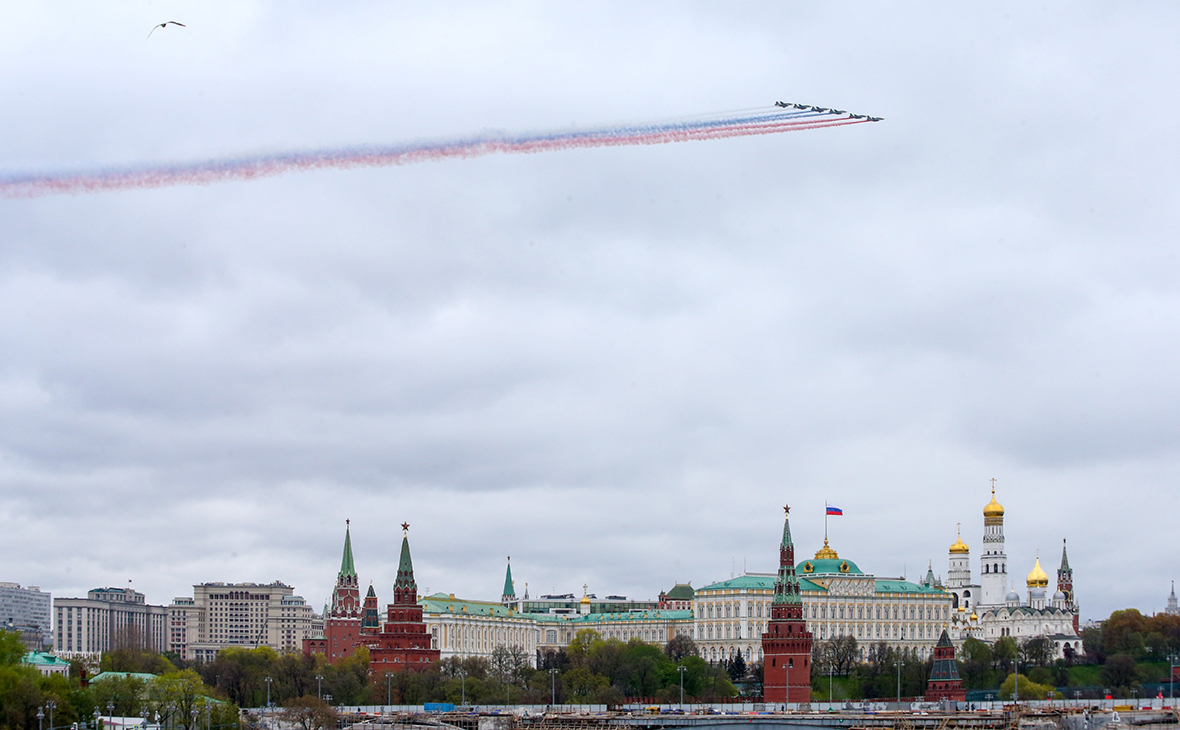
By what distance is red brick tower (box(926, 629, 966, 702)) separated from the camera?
191625mm

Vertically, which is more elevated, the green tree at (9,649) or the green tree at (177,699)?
the green tree at (9,649)

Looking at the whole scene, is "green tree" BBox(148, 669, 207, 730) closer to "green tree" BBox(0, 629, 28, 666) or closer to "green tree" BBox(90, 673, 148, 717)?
"green tree" BBox(90, 673, 148, 717)

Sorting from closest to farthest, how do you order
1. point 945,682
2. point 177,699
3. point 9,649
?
point 9,649 < point 177,699 < point 945,682

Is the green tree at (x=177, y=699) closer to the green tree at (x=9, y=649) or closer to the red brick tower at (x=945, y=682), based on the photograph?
the green tree at (x=9, y=649)

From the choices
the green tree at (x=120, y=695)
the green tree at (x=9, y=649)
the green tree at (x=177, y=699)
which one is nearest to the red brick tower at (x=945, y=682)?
the green tree at (x=177, y=699)

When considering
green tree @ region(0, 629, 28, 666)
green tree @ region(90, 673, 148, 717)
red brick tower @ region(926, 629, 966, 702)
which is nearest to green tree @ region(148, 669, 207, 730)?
green tree @ region(90, 673, 148, 717)

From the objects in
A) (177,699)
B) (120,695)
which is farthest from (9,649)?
(177,699)

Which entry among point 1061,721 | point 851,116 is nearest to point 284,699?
point 1061,721

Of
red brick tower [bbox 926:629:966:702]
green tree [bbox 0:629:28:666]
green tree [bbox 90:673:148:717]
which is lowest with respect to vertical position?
red brick tower [bbox 926:629:966:702]

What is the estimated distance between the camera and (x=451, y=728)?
550 ft

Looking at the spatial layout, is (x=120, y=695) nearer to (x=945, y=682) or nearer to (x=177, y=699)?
(x=177, y=699)

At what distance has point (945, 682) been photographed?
19288 cm

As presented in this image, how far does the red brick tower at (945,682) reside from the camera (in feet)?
629

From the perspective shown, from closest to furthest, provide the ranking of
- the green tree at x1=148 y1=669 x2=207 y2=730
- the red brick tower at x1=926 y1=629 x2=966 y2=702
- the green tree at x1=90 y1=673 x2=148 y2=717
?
the green tree at x1=148 y1=669 x2=207 y2=730, the green tree at x1=90 y1=673 x2=148 y2=717, the red brick tower at x1=926 y1=629 x2=966 y2=702
